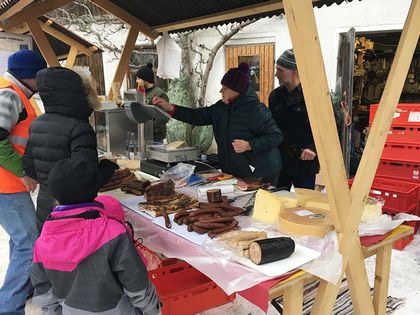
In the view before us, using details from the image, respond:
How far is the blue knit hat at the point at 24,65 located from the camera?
2.84 m

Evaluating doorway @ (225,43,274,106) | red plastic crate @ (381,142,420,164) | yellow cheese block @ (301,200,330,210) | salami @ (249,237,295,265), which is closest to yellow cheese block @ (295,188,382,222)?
yellow cheese block @ (301,200,330,210)

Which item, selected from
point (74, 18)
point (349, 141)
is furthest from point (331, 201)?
point (74, 18)

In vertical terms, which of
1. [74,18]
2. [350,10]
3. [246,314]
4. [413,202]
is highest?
[74,18]

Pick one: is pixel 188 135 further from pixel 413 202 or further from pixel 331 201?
pixel 331 201

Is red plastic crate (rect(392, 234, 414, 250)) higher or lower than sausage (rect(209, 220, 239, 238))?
lower

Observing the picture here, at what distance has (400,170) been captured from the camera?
4.98 metres

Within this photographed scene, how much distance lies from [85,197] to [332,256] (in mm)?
1186

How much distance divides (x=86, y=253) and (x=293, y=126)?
2615mm

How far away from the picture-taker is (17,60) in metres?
2.84

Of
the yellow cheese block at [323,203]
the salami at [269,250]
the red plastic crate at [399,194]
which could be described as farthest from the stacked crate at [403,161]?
the salami at [269,250]

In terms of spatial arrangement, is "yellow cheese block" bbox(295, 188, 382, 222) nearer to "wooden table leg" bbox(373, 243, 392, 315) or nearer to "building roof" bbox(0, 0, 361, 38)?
"wooden table leg" bbox(373, 243, 392, 315)

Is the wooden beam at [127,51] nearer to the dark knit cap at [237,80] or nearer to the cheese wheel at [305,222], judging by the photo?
the dark knit cap at [237,80]

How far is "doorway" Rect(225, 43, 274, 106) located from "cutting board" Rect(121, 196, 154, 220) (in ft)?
17.8

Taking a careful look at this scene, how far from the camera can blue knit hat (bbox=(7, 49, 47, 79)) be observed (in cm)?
284
